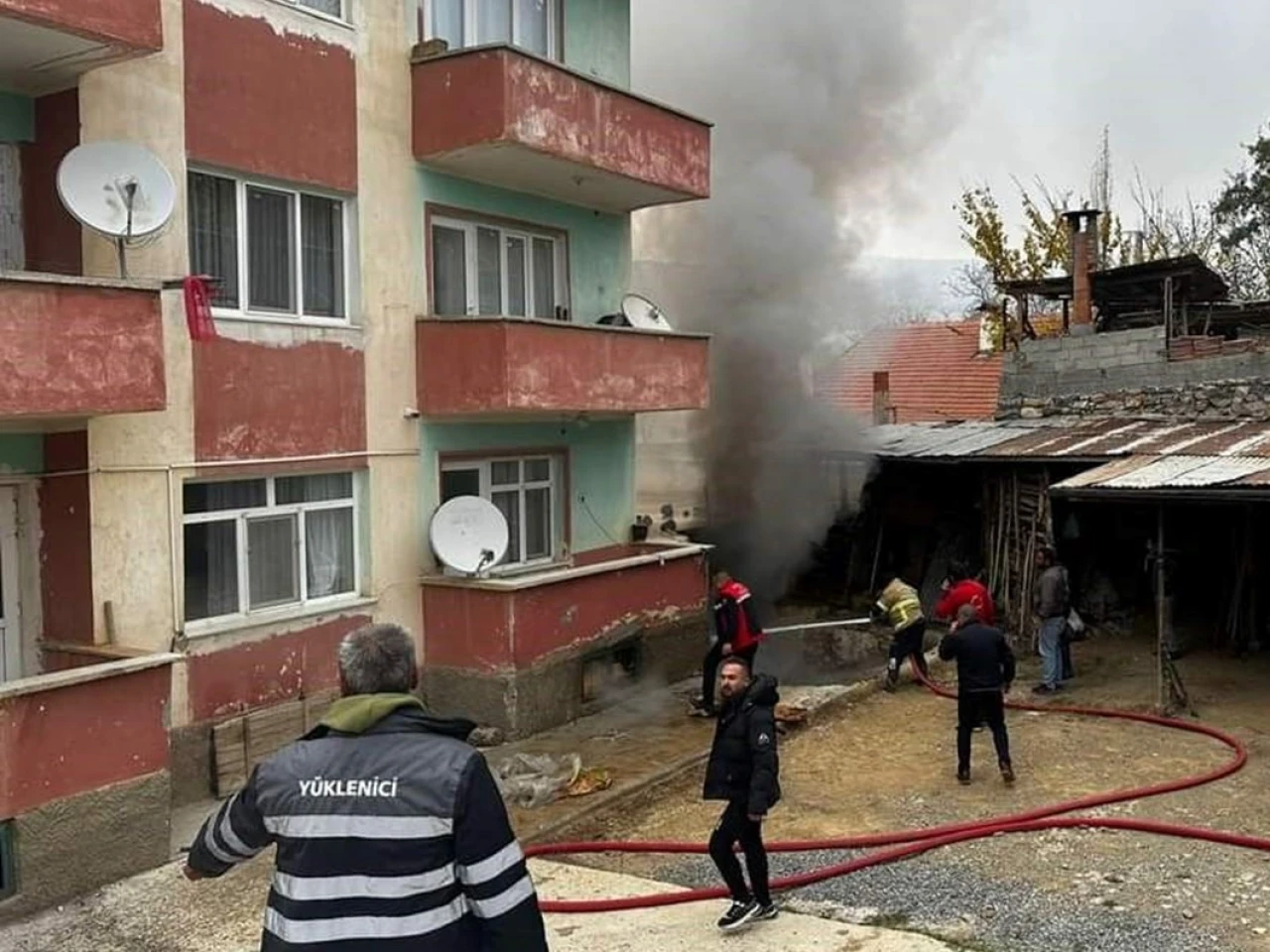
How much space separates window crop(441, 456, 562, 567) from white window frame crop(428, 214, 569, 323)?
1.68 meters

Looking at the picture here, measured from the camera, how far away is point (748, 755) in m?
6.48

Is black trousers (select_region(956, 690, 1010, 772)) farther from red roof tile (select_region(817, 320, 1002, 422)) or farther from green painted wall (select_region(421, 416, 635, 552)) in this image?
red roof tile (select_region(817, 320, 1002, 422))

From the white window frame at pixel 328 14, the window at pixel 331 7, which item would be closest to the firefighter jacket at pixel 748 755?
the white window frame at pixel 328 14

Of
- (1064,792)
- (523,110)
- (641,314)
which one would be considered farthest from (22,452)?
(1064,792)

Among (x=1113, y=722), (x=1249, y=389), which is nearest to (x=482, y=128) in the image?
(x=1113, y=722)

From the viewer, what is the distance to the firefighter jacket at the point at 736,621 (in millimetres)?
12109

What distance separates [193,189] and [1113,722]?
9.90 m

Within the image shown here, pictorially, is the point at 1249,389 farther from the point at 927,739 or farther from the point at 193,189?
the point at 193,189

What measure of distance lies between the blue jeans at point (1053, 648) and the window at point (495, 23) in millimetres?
8641

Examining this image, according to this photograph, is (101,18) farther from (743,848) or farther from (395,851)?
(395,851)

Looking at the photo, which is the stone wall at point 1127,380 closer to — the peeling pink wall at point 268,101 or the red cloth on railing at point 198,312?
the peeling pink wall at point 268,101

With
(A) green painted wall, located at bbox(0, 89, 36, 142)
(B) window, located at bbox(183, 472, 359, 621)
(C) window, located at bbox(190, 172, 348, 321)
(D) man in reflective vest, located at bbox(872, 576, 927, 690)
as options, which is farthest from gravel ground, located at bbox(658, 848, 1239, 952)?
(A) green painted wall, located at bbox(0, 89, 36, 142)

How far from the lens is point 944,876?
7457 millimetres

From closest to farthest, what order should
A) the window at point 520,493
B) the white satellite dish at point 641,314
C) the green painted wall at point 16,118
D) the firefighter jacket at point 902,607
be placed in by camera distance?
1. the green painted wall at point 16,118
2. the window at point 520,493
3. the firefighter jacket at point 902,607
4. the white satellite dish at point 641,314
